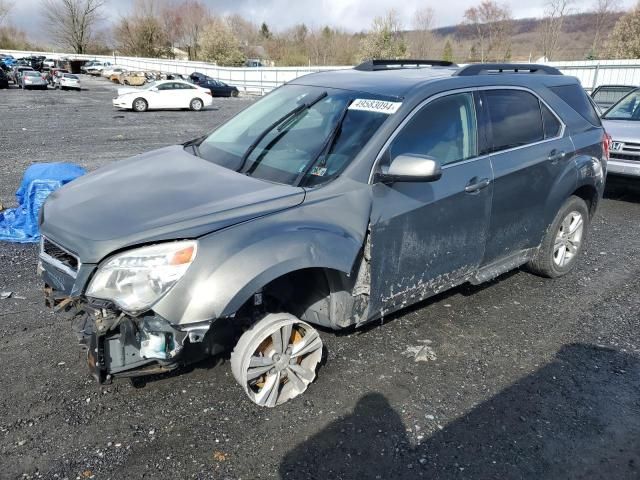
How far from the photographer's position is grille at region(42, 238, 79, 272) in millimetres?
2877

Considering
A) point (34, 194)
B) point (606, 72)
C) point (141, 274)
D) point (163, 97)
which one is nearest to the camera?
point (141, 274)

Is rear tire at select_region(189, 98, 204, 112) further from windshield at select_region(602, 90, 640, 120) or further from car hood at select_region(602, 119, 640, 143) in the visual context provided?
car hood at select_region(602, 119, 640, 143)

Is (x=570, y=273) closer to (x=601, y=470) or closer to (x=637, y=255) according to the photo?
(x=637, y=255)

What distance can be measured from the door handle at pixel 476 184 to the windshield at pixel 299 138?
32.6 inches

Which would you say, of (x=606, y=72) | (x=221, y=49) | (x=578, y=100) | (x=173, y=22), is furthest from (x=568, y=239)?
(x=173, y=22)

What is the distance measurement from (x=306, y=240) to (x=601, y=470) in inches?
79.1

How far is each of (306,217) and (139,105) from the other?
2275cm

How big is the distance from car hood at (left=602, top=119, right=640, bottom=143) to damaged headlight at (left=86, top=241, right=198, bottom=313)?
24.1ft

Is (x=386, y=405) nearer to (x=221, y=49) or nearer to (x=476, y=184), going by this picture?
(x=476, y=184)

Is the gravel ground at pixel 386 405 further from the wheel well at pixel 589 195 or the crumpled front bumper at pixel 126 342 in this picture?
the wheel well at pixel 589 195

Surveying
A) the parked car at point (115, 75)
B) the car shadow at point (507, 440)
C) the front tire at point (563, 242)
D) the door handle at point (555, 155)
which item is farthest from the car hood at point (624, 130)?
the parked car at point (115, 75)

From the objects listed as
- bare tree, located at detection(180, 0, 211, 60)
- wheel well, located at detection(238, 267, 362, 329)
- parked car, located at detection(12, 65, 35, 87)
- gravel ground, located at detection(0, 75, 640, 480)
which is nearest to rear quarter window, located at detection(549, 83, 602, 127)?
gravel ground, located at detection(0, 75, 640, 480)

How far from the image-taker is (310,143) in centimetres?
357

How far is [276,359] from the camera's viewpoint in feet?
10.4
